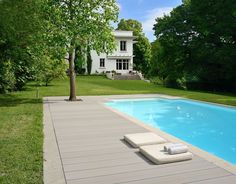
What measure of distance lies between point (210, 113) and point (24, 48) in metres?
10.2

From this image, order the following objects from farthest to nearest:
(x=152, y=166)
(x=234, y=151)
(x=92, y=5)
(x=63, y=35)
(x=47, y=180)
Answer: (x=92, y=5) < (x=63, y=35) < (x=234, y=151) < (x=152, y=166) < (x=47, y=180)

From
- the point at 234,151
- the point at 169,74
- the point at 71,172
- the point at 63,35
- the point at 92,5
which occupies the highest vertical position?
the point at 92,5

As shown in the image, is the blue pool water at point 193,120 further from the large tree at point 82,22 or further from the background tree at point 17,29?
the background tree at point 17,29

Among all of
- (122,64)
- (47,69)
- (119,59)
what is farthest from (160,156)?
(122,64)

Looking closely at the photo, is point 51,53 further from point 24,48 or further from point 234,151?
point 234,151

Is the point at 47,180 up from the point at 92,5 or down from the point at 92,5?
down

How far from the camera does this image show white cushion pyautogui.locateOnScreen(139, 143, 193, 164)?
4.90m

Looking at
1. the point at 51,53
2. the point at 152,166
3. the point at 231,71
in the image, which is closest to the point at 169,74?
the point at 231,71

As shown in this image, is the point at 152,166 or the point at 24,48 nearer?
the point at 152,166

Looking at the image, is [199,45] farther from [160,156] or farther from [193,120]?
[160,156]

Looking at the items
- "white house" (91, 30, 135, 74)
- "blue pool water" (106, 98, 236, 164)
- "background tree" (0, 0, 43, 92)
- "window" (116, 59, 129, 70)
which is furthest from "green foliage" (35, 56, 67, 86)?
"window" (116, 59, 129, 70)

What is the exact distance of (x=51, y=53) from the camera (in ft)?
42.1

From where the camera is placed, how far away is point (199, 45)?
24.9 metres

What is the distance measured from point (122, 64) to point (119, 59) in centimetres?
88
